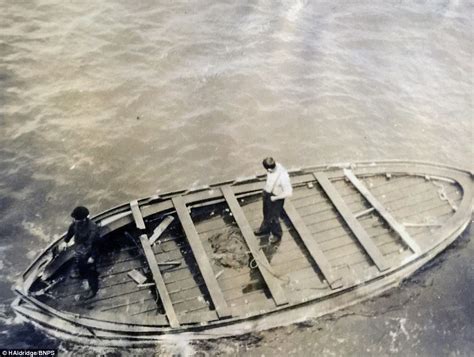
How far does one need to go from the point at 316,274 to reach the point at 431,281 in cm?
310

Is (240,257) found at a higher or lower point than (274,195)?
lower

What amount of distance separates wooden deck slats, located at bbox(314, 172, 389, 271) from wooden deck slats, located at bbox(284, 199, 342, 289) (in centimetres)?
90

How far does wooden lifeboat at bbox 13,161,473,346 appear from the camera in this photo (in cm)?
685

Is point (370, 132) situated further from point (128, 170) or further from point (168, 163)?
point (128, 170)

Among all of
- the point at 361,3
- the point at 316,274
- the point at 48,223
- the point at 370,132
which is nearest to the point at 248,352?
the point at 316,274

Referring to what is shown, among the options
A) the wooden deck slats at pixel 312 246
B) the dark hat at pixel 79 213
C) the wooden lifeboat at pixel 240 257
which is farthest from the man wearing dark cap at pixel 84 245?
the wooden deck slats at pixel 312 246

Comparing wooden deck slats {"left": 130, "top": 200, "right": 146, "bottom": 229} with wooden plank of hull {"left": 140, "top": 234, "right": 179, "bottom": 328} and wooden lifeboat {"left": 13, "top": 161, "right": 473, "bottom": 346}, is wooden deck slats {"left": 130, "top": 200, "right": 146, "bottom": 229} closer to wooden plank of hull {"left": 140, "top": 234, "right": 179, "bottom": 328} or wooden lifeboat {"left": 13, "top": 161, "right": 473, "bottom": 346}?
wooden lifeboat {"left": 13, "top": 161, "right": 473, "bottom": 346}

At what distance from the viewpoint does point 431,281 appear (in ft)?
29.2

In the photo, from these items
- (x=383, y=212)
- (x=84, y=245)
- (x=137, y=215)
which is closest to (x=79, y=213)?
(x=84, y=245)

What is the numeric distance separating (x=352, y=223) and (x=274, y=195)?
6.51ft

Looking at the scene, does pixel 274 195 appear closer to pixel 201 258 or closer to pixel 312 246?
pixel 312 246

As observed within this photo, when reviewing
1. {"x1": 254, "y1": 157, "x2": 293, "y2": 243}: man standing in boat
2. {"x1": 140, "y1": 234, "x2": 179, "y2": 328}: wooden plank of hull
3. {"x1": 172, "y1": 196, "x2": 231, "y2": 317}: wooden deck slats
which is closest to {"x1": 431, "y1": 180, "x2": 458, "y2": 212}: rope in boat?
{"x1": 254, "y1": 157, "x2": 293, "y2": 243}: man standing in boat

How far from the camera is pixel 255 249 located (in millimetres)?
7699

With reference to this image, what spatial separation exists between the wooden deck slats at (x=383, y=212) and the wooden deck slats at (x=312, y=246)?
5.61 feet
